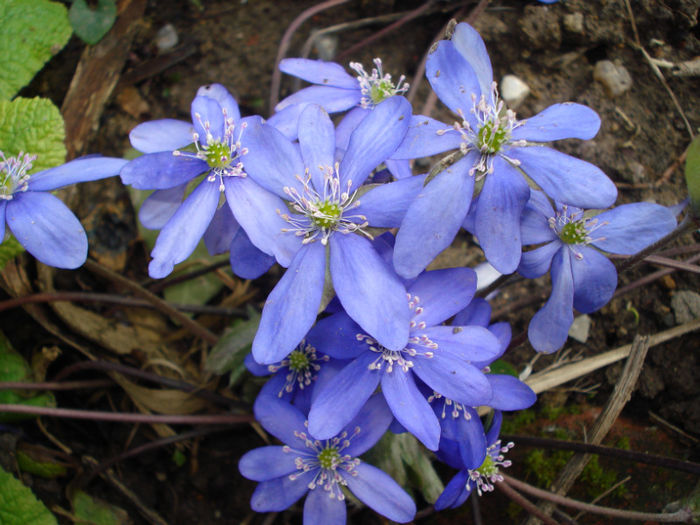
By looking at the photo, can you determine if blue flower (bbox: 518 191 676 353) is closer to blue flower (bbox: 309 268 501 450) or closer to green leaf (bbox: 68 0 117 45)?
blue flower (bbox: 309 268 501 450)

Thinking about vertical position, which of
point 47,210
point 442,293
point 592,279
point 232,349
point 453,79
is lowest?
point 232,349

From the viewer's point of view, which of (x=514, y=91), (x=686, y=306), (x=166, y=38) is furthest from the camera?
(x=166, y=38)

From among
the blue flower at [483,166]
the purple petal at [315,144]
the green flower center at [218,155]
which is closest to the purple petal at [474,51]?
the blue flower at [483,166]

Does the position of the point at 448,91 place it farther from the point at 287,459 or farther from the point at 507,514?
the point at 507,514

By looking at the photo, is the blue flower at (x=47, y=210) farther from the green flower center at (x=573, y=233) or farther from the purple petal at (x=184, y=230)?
the green flower center at (x=573, y=233)

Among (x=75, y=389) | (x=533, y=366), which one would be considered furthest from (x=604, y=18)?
(x=75, y=389)

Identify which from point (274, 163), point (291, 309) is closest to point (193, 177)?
point (274, 163)

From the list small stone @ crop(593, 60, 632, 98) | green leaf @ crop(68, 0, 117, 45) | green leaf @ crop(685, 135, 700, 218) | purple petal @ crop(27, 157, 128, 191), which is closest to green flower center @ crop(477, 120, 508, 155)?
green leaf @ crop(685, 135, 700, 218)

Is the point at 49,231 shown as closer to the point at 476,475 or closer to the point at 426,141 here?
the point at 426,141
